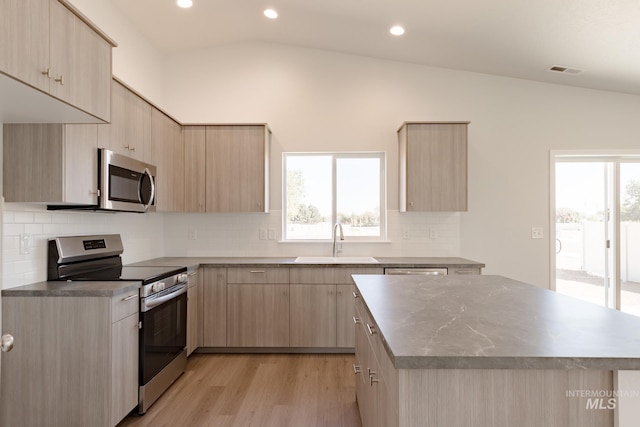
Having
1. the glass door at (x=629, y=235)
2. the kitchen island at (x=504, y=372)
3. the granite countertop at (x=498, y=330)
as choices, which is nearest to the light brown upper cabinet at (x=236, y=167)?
the granite countertop at (x=498, y=330)

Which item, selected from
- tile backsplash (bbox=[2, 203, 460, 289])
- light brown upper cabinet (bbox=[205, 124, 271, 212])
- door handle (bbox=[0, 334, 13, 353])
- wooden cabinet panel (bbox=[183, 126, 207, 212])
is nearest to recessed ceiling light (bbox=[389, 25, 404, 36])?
light brown upper cabinet (bbox=[205, 124, 271, 212])

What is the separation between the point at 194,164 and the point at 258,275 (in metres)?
1.34

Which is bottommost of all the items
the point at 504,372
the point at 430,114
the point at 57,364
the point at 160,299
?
the point at 57,364

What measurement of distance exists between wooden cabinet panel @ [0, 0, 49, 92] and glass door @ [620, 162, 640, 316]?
5.21 m

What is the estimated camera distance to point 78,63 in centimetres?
191

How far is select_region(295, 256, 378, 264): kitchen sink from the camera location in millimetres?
3553

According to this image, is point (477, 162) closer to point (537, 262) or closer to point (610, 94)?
point (537, 262)

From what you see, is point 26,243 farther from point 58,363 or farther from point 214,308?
point 214,308

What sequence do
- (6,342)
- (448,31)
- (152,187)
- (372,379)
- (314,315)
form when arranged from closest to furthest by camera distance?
1. (6,342)
2. (372,379)
3. (152,187)
4. (448,31)
5. (314,315)

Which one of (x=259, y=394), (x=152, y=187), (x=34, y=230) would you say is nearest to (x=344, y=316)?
(x=259, y=394)

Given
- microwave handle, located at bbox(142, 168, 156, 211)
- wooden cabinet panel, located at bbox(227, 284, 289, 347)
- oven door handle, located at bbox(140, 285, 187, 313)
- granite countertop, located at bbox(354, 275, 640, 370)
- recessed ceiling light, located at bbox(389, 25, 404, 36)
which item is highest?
recessed ceiling light, located at bbox(389, 25, 404, 36)

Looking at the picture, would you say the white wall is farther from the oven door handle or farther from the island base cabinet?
the island base cabinet

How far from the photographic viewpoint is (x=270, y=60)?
164 inches

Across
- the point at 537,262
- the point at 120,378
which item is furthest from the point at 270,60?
the point at 537,262
